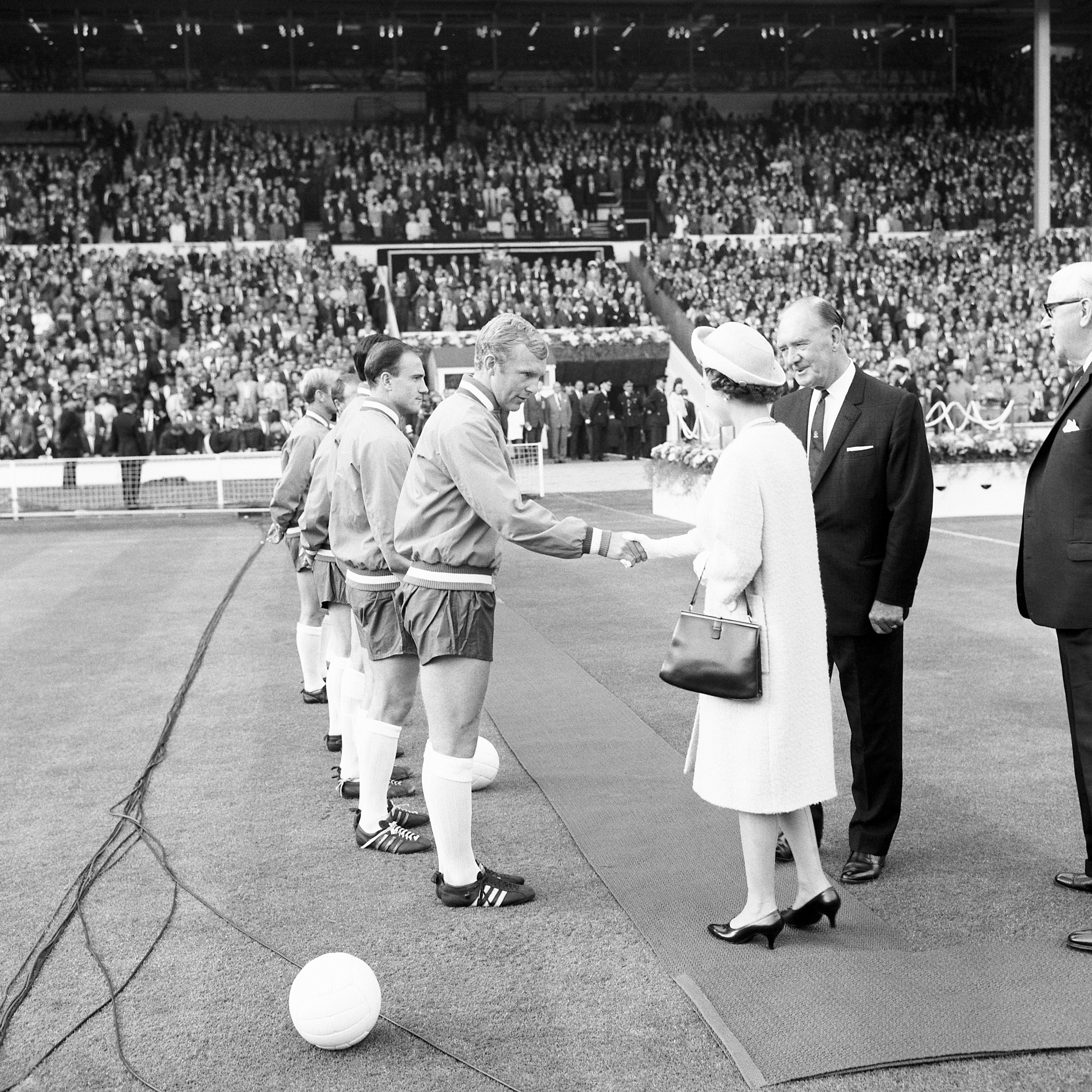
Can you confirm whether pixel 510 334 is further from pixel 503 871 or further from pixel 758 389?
pixel 503 871

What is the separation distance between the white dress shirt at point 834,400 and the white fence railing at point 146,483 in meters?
17.4

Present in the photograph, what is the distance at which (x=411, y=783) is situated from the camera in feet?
20.0

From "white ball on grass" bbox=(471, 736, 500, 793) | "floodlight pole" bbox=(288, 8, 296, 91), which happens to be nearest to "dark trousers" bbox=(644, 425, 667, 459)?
"floodlight pole" bbox=(288, 8, 296, 91)

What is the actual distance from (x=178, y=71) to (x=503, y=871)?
42.7m

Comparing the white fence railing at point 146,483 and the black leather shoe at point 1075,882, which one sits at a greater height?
the white fence railing at point 146,483

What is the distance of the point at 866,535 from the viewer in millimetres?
4652

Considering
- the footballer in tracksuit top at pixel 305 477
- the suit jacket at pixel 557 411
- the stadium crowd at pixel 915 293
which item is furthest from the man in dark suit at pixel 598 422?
the footballer in tracksuit top at pixel 305 477

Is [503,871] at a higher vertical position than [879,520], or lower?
lower

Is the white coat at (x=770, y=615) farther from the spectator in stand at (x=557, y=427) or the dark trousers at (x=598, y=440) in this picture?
the dark trousers at (x=598, y=440)

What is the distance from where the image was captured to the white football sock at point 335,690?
21.1 feet

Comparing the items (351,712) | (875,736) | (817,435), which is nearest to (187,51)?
(351,712)

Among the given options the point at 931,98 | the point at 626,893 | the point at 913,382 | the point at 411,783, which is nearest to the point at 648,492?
the point at 913,382

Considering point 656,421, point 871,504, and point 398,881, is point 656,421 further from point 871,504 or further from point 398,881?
point 398,881

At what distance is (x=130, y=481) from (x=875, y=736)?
18529 millimetres
